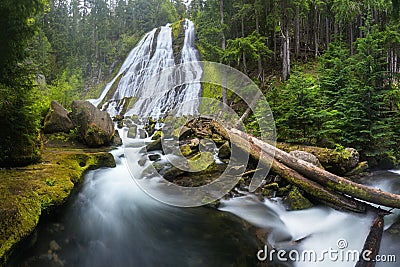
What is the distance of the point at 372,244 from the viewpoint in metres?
4.25

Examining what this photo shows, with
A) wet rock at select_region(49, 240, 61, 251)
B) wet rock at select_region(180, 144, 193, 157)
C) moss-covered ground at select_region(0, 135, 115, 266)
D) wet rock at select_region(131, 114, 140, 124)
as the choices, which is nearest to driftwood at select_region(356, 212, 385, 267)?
wet rock at select_region(49, 240, 61, 251)

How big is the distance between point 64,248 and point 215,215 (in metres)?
2.92

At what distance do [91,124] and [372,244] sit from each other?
10.5m

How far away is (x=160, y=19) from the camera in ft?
169

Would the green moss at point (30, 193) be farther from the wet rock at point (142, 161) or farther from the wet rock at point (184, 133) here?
the wet rock at point (184, 133)

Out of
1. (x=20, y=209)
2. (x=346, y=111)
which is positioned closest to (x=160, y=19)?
(x=346, y=111)

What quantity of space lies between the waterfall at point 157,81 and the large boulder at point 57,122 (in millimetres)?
8760

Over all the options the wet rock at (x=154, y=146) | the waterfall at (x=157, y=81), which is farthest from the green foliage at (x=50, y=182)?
the waterfall at (x=157, y=81)

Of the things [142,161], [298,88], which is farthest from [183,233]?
[298,88]

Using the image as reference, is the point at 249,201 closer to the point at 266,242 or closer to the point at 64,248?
the point at 266,242

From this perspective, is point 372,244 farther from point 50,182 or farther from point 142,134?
point 142,134

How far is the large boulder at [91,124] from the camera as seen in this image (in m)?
11.1

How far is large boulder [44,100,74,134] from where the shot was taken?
11.4 metres

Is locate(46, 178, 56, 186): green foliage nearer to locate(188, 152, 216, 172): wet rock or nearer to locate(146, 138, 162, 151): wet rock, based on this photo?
locate(188, 152, 216, 172): wet rock
